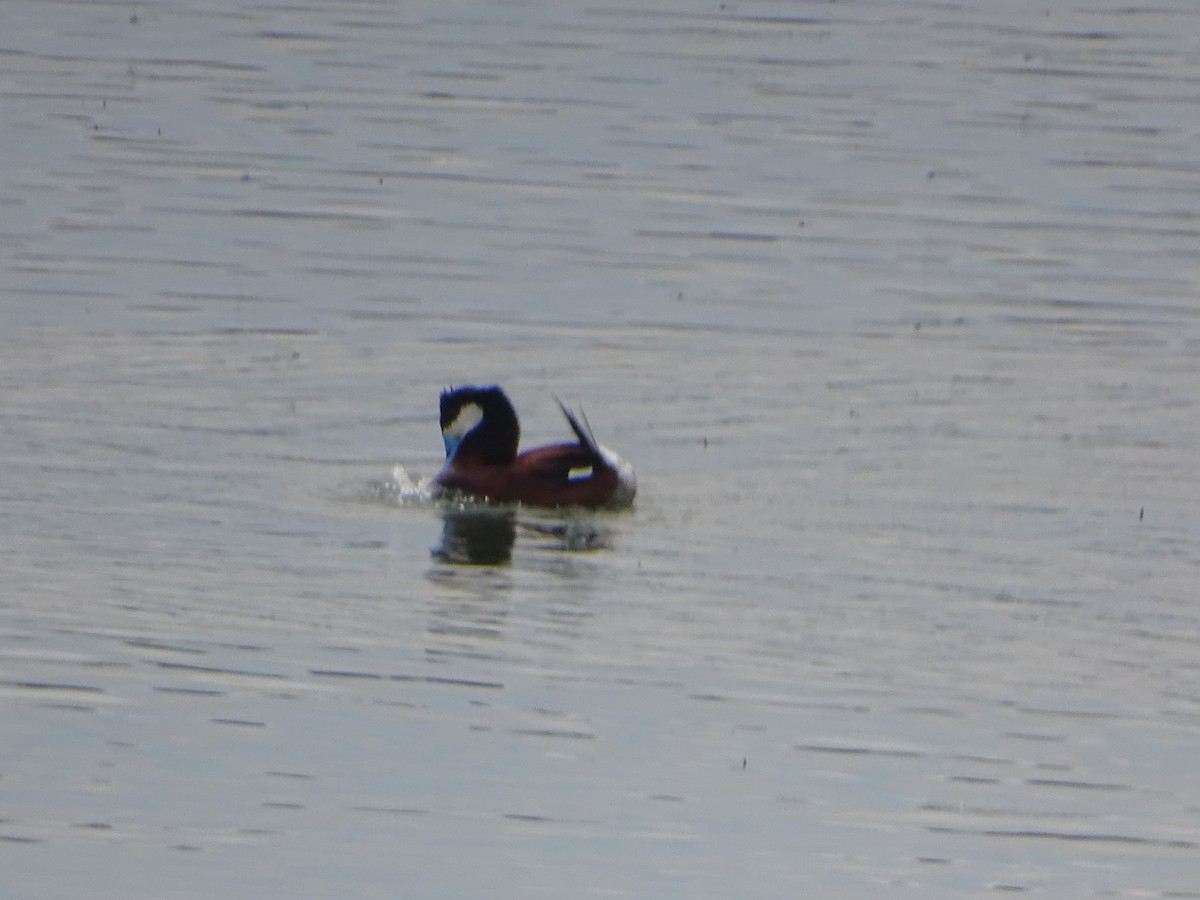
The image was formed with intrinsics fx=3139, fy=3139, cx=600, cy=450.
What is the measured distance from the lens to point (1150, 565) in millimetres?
12984

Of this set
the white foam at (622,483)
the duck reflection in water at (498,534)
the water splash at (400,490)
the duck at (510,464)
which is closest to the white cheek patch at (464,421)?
the duck at (510,464)

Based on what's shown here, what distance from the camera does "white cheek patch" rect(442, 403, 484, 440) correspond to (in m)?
14.6

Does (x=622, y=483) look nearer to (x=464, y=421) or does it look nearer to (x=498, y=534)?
(x=498, y=534)

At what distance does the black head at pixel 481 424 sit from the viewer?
14391mm

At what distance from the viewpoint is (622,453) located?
1525cm

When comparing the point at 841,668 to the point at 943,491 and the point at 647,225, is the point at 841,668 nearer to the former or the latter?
the point at 943,491

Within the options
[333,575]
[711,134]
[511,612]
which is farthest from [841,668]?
[711,134]

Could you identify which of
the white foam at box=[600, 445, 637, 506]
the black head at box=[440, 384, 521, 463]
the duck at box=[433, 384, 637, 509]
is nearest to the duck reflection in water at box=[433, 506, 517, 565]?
the duck at box=[433, 384, 637, 509]

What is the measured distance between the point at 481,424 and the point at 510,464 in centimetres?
24

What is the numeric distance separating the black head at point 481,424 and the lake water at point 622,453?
32 cm

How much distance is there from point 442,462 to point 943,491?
2429 millimetres

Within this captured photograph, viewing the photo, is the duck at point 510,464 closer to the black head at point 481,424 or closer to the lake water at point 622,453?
the black head at point 481,424

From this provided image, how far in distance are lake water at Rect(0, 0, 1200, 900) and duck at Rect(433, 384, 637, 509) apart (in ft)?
0.50

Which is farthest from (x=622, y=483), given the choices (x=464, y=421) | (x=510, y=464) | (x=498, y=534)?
(x=464, y=421)
